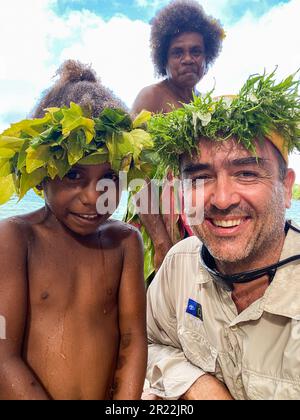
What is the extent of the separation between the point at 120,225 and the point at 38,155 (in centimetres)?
54

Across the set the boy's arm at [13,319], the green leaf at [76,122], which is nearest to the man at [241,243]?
the green leaf at [76,122]

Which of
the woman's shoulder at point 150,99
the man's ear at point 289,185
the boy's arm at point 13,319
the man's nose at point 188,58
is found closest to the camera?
the boy's arm at point 13,319

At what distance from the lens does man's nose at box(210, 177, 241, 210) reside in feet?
5.90

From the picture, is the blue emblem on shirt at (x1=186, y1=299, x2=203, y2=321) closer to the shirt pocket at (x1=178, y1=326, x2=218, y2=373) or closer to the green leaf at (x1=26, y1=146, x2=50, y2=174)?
the shirt pocket at (x1=178, y1=326, x2=218, y2=373)

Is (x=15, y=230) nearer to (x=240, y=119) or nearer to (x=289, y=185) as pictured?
(x=240, y=119)

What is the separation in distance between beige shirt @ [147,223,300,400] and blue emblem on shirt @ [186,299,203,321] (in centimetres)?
1

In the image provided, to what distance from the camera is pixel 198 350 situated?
2053 millimetres

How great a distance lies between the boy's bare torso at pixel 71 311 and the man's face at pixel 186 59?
6.55 ft

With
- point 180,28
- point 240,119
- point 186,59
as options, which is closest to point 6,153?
point 240,119

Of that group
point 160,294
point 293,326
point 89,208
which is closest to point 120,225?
point 89,208

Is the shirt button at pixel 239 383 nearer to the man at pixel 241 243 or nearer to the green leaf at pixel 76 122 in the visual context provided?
the man at pixel 241 243

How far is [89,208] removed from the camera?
167cm

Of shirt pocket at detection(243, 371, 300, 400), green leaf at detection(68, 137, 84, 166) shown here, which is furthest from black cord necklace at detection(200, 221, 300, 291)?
green leaf at detection(68, 137, 84, 166)

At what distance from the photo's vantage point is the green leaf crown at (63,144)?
157 centimetres
